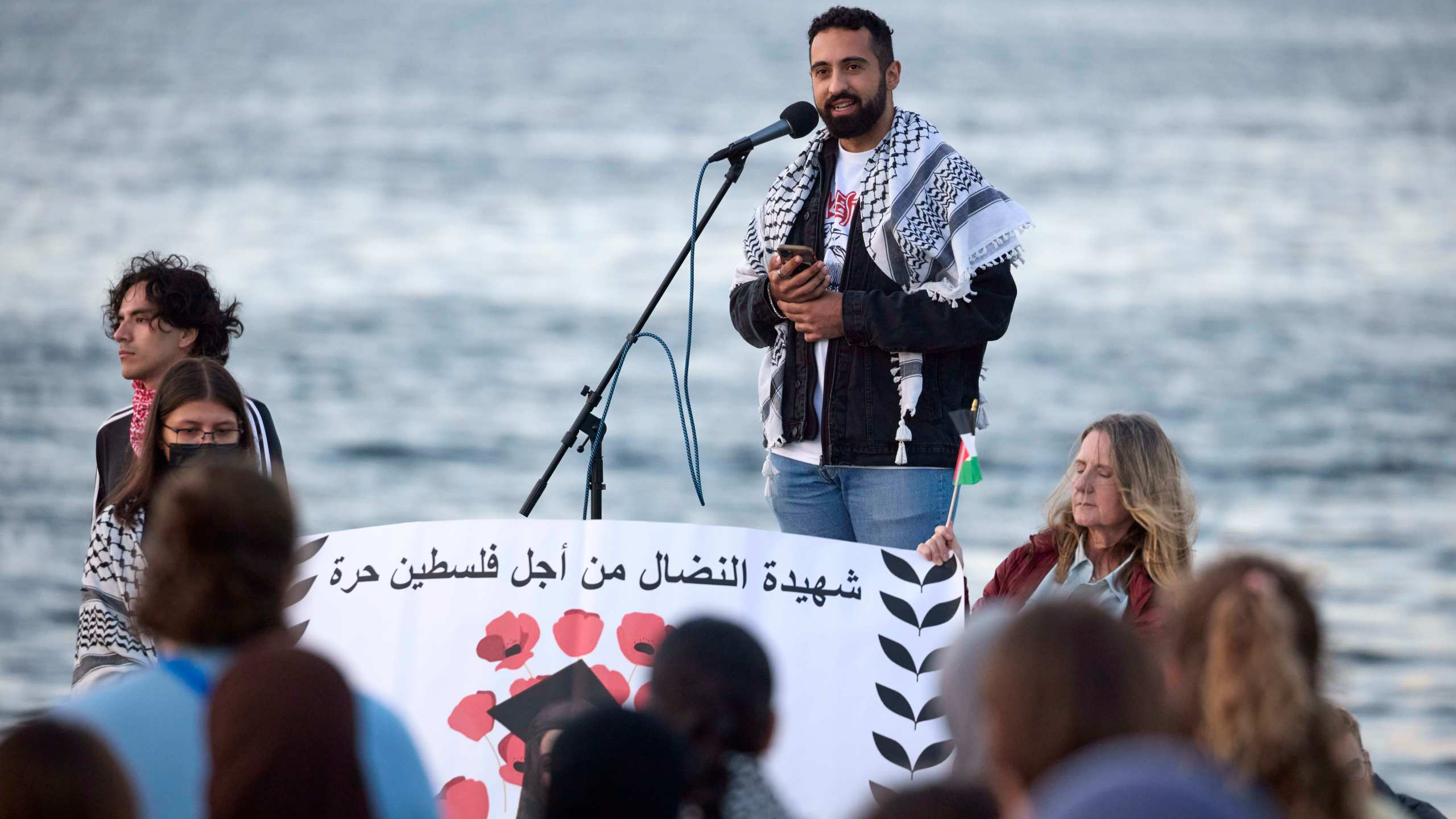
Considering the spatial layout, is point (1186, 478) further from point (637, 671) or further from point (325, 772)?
point (325, 772)

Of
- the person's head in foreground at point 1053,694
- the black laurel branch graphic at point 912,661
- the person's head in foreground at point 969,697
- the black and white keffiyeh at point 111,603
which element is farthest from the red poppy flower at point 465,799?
the person's head in foreground at point 1053,694

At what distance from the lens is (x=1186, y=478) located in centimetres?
408

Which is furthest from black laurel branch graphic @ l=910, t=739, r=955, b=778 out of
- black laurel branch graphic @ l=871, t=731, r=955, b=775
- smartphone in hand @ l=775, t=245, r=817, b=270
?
smartphone in hand @ l=775, t=245, r=817, b=270

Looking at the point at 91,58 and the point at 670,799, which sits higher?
the point at 91,58

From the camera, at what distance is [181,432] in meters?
4.13

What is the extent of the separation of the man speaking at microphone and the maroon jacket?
227 millimetres

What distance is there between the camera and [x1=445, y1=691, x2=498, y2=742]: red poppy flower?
13.1 feet

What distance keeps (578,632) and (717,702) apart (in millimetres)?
1593

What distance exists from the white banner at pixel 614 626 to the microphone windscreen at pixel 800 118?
3.10 feet

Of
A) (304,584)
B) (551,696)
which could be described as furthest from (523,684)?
(304,584)

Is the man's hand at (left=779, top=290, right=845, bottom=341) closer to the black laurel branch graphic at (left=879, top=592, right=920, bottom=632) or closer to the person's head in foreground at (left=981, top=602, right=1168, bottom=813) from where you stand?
the black laurel branch graphic at (left=879, top=592, right=920, bottom=632)

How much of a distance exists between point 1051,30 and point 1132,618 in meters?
46.7

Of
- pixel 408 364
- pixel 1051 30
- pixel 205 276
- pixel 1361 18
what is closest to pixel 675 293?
pixel 408 364

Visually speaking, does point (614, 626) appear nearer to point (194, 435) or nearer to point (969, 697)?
point (194, 435)
